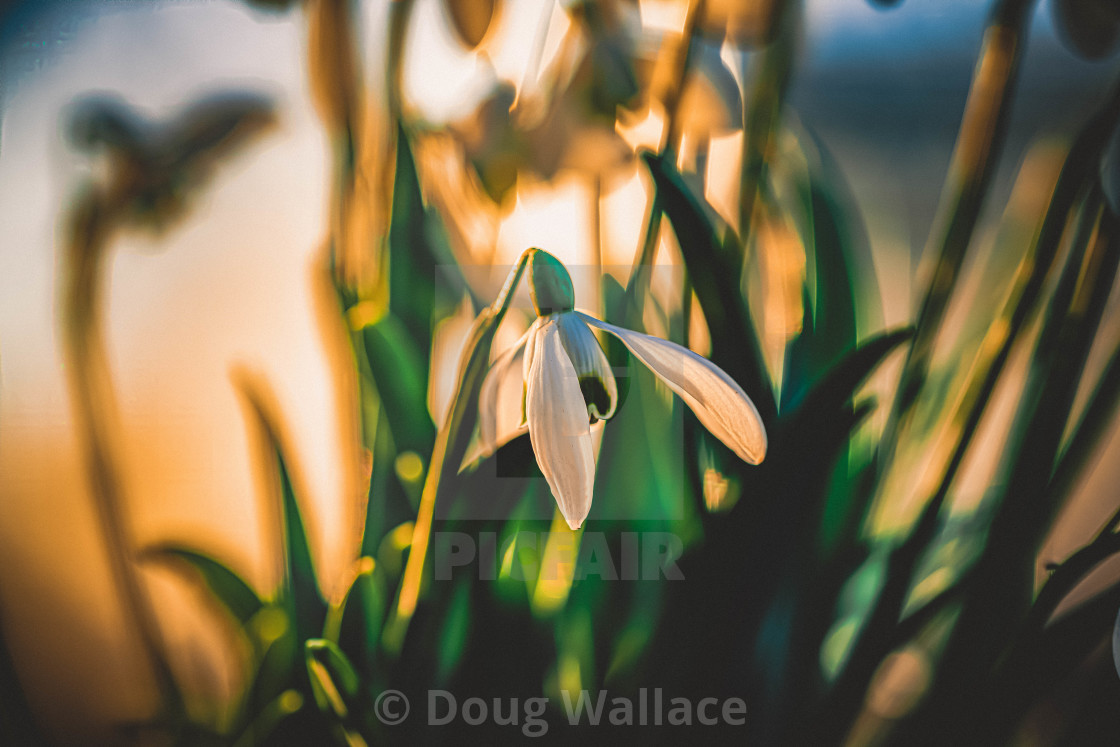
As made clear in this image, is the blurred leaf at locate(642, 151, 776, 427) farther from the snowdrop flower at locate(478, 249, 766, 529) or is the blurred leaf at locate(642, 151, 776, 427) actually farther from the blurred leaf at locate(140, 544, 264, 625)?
the blurred leaf at locate(140, 544, 264, 625)

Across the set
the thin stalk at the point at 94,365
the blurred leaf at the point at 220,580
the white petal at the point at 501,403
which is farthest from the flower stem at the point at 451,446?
the thin stalk at the point at 94,365

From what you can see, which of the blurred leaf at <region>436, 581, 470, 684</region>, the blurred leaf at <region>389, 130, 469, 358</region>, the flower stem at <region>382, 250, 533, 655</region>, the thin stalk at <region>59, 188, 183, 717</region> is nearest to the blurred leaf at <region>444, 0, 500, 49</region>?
the blurred leaf at <region>389, 130, 469, 358</region>

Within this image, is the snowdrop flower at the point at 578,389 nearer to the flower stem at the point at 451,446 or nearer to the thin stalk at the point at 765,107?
the flower stem at the point at 451,446

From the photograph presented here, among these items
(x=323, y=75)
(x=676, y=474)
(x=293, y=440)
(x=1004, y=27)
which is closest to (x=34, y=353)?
(x=293, y=440)

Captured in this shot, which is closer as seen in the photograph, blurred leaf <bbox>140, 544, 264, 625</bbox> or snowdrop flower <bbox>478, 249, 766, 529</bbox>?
snowdrop flower <bbox>478, 249, 766, 529</bbox>

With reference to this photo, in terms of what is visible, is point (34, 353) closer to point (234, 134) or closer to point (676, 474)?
point (234, 134)

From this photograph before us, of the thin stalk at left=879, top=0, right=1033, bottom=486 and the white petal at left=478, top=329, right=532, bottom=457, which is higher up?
the thin stalk at left=879, top=0, right=1033, bottom=486

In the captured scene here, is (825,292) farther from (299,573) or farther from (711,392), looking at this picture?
(299,573)

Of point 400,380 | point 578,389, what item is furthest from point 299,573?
point 578,389
